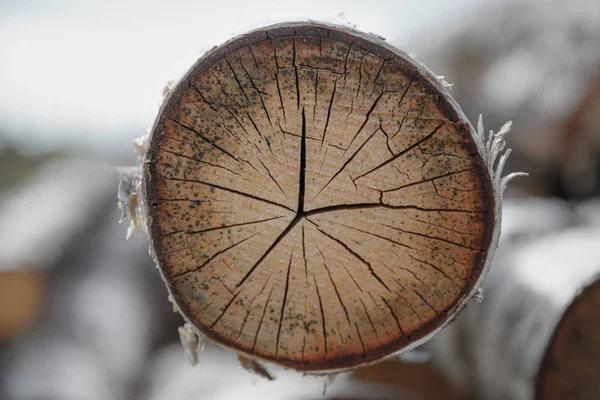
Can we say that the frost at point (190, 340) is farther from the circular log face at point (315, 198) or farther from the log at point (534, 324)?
the log at point (534, 324)

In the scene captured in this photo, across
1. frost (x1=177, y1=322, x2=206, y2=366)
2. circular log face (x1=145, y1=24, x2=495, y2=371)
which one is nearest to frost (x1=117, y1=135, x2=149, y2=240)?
circular log face (x1=145, y1=24, x2=495, y2=371)

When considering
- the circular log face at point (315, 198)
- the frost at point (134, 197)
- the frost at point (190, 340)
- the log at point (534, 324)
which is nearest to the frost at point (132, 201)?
the frost at point (134, 197)

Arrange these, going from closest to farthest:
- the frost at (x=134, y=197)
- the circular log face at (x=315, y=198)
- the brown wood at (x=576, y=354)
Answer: the circular log face at (x=315, y=198)
the frost at (x=134, y=197)
the brown wood at (x=576, y=354)

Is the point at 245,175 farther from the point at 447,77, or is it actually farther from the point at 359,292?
the point at 447,77

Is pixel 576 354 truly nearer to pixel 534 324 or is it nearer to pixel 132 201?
pixel 534 324

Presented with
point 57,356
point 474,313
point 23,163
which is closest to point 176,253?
point 474,313

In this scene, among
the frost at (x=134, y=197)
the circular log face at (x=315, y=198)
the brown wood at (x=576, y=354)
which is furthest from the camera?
the brown wood at (x=576, y=354)
